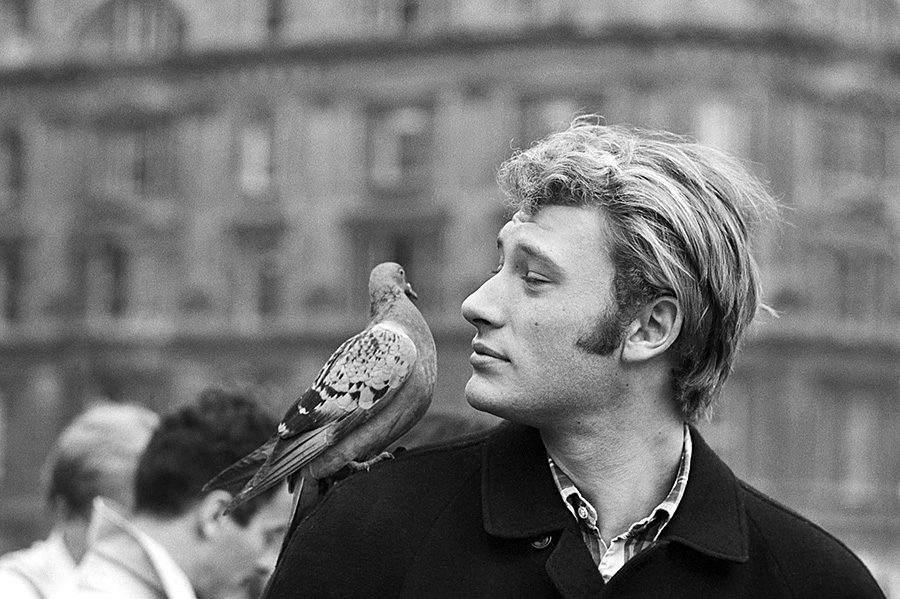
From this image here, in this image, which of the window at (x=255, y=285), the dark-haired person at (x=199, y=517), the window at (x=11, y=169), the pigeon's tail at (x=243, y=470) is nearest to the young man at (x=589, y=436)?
the pigeon's tail at (x=243, y=470)

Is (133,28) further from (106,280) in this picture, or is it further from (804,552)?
(804,552)

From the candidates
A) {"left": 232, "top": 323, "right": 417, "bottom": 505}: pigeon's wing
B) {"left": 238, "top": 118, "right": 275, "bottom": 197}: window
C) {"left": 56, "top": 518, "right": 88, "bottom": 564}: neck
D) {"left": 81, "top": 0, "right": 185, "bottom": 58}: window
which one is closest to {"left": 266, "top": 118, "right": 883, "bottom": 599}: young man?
{"left": 232, "top": 323, "right": 417, "bottom": 505}: pigeon's wing

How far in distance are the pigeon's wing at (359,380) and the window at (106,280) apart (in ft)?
133

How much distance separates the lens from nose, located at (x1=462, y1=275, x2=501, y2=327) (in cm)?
385

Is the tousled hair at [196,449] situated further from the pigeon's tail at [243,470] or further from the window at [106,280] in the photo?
the window at [106,280]

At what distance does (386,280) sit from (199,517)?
145 cm

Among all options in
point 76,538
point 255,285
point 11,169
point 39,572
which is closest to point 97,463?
point 76,538

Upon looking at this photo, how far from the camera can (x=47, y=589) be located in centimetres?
620

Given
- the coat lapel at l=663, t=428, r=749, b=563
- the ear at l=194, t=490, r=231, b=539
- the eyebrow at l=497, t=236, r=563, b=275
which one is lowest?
the ear at l=194, t=490, r=231, b=539

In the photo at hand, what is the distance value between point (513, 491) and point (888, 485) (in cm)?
3740

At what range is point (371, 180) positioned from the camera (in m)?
41.5

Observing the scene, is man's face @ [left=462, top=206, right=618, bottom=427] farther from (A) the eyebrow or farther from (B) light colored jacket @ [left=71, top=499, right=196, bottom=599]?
(B) light colored jacket @ [left=71, top=499, right=196, bottom=599]

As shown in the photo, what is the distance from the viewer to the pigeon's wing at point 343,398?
3809mm

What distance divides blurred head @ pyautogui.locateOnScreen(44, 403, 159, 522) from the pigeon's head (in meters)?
2.77
